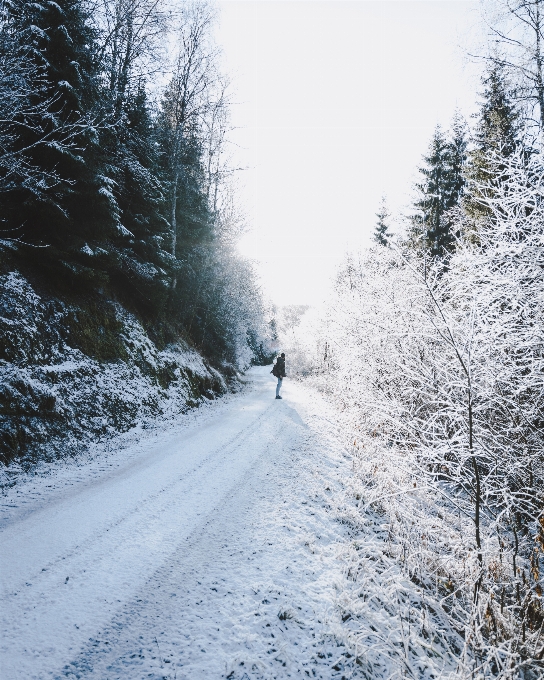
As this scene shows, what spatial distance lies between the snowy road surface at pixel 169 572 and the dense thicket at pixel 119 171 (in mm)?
5376

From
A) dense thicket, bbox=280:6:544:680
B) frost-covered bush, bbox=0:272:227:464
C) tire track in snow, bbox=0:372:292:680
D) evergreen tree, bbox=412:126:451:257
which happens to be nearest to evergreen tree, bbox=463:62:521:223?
dense thicket, bbox=280:6:544:680

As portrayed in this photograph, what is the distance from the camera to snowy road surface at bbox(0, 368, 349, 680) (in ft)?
8.17

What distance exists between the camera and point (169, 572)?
3.35 m

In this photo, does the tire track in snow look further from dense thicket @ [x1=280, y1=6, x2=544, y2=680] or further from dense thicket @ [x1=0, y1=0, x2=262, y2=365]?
dense thicket @ [x1=0, y1=0, x2=262, y2=365]

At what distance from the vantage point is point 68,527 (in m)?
3.97

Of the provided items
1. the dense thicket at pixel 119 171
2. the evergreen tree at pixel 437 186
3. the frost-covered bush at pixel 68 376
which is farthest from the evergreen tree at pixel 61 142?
the evergreen tree at pixel 437 186

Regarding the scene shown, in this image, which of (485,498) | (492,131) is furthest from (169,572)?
(492,131)

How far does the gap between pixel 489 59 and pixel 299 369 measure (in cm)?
2753

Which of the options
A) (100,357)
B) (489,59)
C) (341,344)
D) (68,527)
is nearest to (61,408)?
(100,357)

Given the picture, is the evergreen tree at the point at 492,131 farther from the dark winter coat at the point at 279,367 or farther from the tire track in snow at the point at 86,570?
the dark winter coat at the point at 279,367

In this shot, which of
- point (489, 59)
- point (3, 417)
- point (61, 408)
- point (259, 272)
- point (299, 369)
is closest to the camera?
point (3, 417)

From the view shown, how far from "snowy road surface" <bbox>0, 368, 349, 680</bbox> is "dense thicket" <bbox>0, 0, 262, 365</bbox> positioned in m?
5.38

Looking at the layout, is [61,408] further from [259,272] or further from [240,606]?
[259,272]

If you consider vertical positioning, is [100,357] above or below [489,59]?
below
